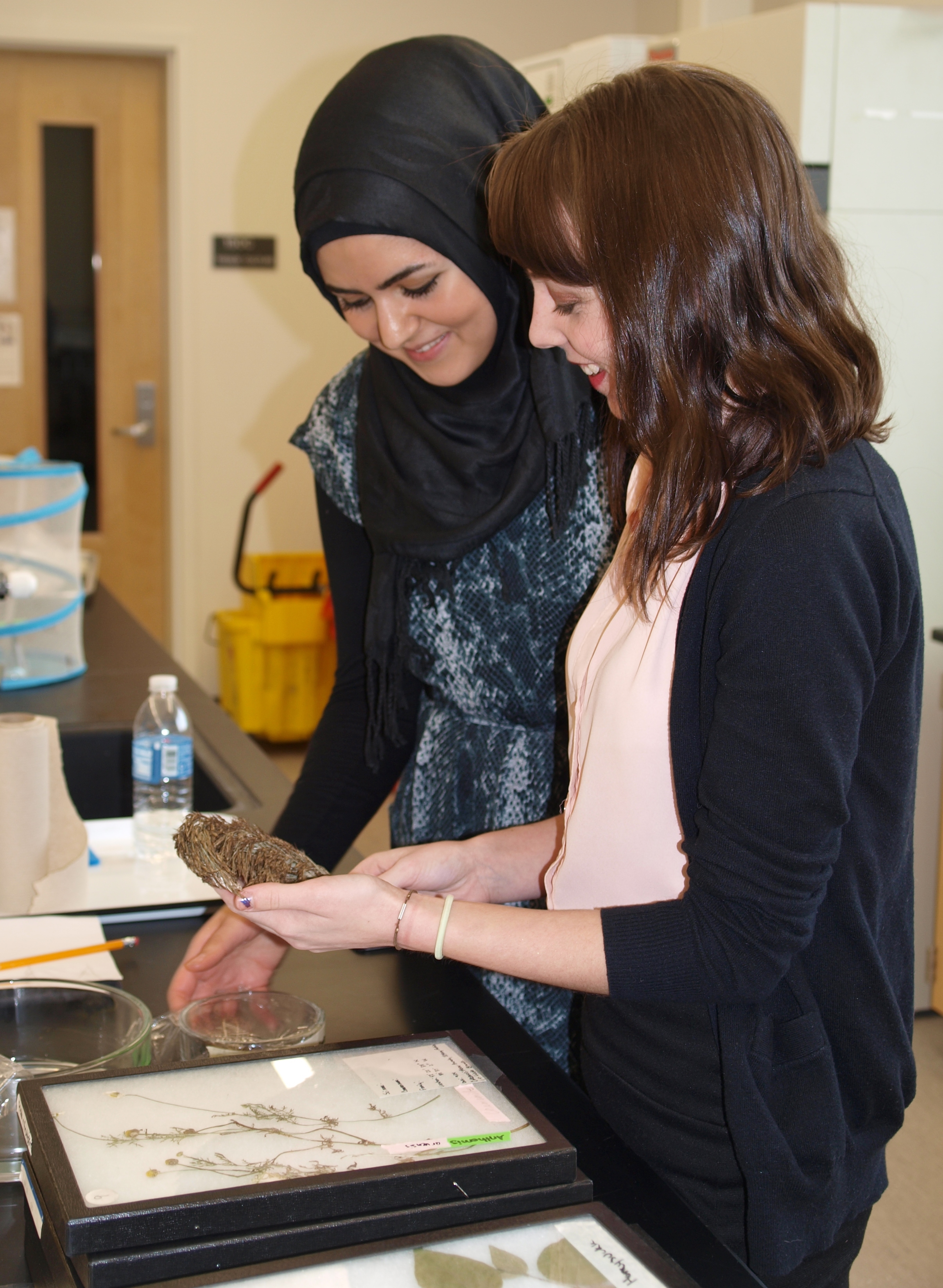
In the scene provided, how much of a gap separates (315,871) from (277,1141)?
0.80ft

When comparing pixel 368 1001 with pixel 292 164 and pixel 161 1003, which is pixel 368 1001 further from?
pixel 292 164

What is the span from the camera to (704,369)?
31.9 inches

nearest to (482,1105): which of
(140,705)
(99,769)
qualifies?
(99,769)

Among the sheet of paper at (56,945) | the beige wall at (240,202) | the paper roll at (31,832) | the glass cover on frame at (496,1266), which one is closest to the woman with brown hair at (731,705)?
the glass cover on frame at (496,1266)

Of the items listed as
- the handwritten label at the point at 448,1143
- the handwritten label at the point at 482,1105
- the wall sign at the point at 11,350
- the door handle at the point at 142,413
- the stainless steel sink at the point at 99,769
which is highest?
the wall sign at the point at 11,350

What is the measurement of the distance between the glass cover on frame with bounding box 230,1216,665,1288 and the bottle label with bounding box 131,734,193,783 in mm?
872

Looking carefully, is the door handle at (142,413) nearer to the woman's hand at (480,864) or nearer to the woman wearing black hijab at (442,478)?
the woman wearing black hijab at (442,478)

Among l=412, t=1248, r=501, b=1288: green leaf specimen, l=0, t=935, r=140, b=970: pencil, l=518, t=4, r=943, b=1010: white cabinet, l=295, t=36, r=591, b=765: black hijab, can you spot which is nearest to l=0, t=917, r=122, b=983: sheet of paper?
l=0, t=935, r=140, b=970: pencil

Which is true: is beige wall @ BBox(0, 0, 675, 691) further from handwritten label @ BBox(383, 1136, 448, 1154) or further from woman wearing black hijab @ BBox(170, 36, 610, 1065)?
handwritten label @ BBox(383, 1136, 448, 1154)

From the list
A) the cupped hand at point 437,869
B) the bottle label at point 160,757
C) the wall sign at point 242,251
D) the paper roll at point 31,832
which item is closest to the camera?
the cupped hand at point 437,869

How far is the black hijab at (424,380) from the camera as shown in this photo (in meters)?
1.26

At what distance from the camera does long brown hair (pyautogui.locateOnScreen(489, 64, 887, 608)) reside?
0.78 m

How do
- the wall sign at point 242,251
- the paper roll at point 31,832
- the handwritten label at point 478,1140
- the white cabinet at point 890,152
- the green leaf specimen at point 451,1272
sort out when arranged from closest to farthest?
1. the green leaf specimen at point 451,1272
2. the handwritten label at point 478,1140
3. the paper roll at point 31,832
4. the white cabinet at point 890,152
5. the wall sign at point 242,251

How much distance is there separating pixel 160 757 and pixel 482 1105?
0.79 m
